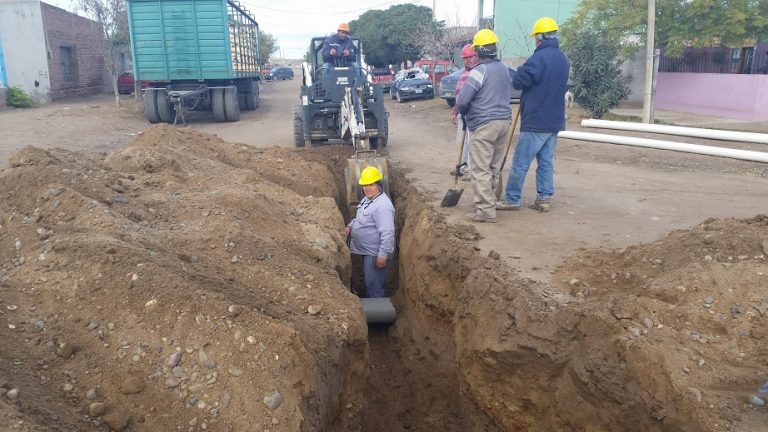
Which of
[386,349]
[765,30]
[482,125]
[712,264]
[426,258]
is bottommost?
[386,349]

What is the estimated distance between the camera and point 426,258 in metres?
5.96

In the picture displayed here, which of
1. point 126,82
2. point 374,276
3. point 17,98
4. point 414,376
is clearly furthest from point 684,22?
point 126,82

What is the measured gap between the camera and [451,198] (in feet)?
22.7

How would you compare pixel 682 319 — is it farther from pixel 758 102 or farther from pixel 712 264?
pixel 758 102

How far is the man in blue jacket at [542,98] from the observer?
6191 mm

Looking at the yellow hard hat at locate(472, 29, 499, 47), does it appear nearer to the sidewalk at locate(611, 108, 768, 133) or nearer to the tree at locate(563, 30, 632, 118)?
the tree at locate(563, 30, 632, 118)

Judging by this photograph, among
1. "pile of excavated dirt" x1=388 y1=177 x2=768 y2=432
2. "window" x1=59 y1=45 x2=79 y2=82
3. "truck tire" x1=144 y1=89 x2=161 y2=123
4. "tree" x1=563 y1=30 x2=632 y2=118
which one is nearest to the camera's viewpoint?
"pile of excavated dirt" x1=388 y1=177 x2=768 y2=432

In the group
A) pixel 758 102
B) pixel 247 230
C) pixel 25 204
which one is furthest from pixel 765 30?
pixel 25 204

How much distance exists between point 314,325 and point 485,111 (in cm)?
305

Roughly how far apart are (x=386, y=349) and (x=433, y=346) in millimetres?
685

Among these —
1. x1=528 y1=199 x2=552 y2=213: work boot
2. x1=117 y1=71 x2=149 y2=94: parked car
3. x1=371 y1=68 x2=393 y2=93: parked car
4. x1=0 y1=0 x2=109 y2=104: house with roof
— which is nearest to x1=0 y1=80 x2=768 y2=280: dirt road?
x1=528 y1=199 x2=552 y2=213: work boot

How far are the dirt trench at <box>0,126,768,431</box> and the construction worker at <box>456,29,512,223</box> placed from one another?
0.50 meters

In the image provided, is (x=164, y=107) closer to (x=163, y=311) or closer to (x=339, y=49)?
(x=339, y=49)

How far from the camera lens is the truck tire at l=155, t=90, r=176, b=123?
1675cm
